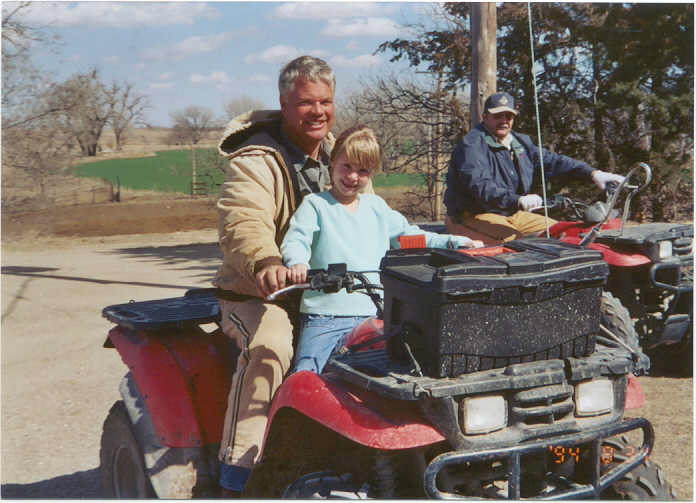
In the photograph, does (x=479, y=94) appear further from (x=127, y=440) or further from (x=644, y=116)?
(x=644, y=116)

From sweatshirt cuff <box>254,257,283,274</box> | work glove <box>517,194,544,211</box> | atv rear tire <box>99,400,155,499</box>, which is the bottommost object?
atv rear tire <box>99,400,155,499</box>

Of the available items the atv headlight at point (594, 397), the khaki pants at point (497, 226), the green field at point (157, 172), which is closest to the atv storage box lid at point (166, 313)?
the atv headlight at point (594, 397)

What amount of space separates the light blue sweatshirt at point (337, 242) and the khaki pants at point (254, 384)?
153 mm

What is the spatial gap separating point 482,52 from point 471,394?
6.49 meters

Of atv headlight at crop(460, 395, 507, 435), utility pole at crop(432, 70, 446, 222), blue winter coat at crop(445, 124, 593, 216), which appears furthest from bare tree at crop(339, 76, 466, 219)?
atv headlight at crop(460, 395, 507, 435)

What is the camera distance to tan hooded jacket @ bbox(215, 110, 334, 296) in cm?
278

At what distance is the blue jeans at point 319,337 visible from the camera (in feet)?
8.69

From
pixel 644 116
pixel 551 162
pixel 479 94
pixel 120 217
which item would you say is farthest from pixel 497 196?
pixel 120 217

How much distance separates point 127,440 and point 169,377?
0.35 meters

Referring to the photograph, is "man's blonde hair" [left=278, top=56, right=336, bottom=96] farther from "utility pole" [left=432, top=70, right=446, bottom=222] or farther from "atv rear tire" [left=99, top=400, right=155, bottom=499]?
"utility pole" [left=432, top=70, right=446, bottom=222]

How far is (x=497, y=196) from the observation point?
5.29 m

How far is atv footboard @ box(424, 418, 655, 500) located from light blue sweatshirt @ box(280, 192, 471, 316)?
0.86 meters

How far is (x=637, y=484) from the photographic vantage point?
2.33 meters

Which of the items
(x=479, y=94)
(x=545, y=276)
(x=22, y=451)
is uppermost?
(x=479, y=94)
